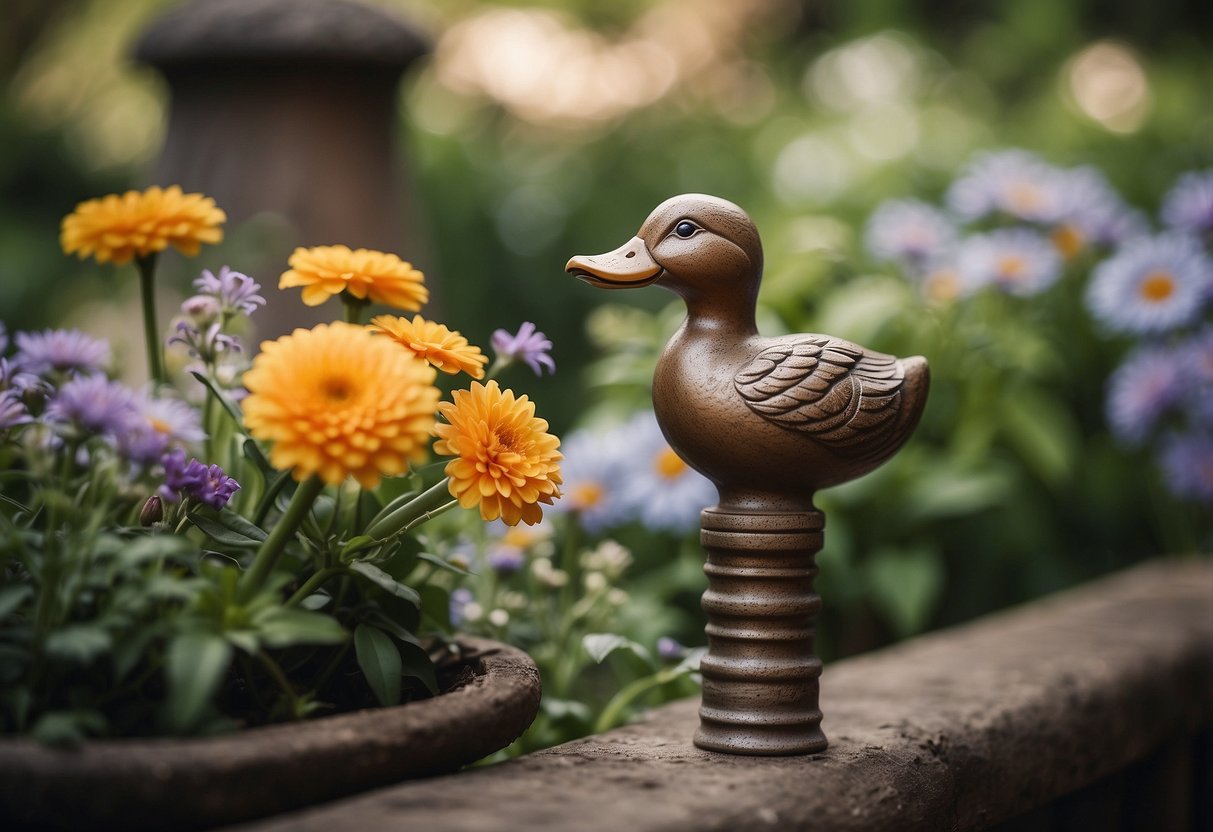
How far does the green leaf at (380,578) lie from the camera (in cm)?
100

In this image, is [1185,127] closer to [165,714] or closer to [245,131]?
[245,131]

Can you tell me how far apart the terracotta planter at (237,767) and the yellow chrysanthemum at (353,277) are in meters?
0.34

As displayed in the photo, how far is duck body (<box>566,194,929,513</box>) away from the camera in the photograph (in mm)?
1092

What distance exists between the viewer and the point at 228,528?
1.04 metres

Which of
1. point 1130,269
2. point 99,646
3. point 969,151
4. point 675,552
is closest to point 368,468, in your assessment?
point 99,646

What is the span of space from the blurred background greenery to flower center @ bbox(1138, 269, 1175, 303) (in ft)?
0.74

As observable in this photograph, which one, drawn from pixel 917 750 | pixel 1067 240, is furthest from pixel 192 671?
pixel 1067 240

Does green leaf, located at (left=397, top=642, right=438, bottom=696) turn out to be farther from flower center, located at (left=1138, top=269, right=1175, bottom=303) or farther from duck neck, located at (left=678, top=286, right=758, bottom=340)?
flower center, located at (left=1138, top=269, right=1175, bottom=303)

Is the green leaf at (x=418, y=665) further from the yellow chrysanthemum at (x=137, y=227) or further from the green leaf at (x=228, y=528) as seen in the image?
the yellow chrysanthemum at (x=137, y=227)

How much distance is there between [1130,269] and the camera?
7.70ft

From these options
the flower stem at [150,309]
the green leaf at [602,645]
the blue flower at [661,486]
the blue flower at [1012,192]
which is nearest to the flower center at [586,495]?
the blue flower at [661,486]

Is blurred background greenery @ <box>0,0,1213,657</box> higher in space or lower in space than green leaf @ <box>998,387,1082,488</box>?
higher

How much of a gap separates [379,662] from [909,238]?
1606mm

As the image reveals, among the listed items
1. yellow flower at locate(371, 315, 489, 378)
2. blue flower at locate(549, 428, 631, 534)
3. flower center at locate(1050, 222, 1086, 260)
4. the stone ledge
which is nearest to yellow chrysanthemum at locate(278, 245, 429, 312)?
yellow flower at locate(371, 315, 489, 378)
